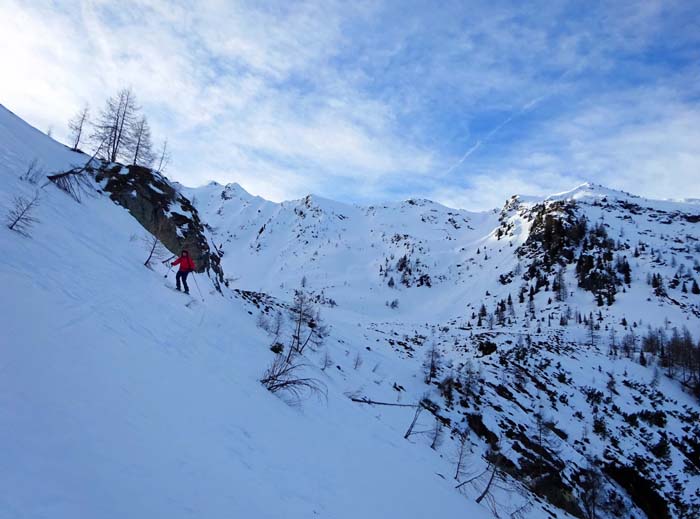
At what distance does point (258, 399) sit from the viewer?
20.6ft

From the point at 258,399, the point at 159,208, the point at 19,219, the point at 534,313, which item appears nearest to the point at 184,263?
the point at 19,219

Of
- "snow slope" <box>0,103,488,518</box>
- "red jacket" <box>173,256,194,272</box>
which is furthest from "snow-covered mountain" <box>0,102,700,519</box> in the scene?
"red jacket" <box>173,256,194,272</box>

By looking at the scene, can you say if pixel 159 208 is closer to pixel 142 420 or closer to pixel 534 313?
pixel 142 420

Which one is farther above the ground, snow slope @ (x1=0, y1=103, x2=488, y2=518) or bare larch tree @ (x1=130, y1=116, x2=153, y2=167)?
bare larch tree @ (x1=130, y1=116, x2=153, y2=167)

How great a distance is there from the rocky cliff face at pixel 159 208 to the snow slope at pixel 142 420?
885cm

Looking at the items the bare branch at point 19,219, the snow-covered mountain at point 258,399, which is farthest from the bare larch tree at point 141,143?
the bare branch at point 19,219

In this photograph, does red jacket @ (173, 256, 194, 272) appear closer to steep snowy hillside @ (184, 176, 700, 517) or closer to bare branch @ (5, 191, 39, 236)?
bare branch @ (5, 191, 39, 236)

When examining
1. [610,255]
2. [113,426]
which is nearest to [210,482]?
[113,426]

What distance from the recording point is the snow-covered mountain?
9.64ft

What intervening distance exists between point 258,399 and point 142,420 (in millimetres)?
3002

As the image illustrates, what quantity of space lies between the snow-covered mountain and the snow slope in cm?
2

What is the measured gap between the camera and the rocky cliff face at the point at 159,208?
1794 centimetres

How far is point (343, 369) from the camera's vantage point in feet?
50.9

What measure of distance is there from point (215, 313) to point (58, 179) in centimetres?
702
